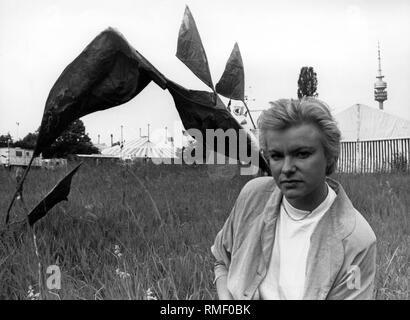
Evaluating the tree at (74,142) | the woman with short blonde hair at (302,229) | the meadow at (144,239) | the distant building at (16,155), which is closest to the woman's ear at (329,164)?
the woman with short blonde hair at (302,229)

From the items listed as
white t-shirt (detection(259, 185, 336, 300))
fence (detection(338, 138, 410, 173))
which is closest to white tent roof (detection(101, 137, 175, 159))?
white t-shirt (detection(259, 185, 336, 300))

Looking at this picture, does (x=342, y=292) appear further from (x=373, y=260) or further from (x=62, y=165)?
(x=62, y=165)

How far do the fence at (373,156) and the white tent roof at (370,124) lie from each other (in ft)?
2.46

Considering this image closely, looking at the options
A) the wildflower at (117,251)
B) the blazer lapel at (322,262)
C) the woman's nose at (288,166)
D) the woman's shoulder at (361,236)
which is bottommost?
the wildflower at (117,251)

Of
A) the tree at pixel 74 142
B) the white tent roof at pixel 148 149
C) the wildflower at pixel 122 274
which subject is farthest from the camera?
the tree at pixel 74 142

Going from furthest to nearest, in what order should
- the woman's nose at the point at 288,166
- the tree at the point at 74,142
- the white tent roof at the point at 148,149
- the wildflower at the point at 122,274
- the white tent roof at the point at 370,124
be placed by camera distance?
the white tent roof at the point at 370,124, the tree at the point at 74,142, the white tent roof at the point at 148,149, the wildflower at the point at 122,274, the woman's nose at the point at 288,166

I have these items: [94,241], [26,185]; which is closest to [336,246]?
[94,241]

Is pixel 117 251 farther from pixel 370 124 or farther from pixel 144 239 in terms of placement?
pixel 370 124

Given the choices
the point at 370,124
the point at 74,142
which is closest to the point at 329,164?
the point at 74,142

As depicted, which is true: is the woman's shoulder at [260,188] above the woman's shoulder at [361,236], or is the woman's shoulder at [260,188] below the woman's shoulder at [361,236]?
above

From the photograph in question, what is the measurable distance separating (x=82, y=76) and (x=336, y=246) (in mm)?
902

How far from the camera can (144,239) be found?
1736mm

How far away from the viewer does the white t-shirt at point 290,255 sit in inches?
42.2

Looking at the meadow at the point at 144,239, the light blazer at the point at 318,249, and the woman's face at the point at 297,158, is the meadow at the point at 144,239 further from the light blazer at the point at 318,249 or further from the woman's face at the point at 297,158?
the woman's face at the point at 297,158
